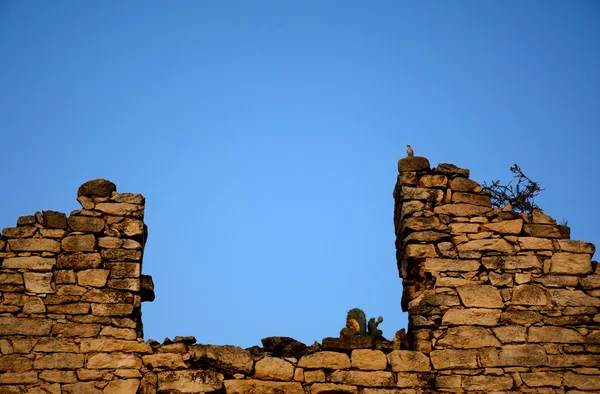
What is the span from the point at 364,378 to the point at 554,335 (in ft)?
6.57

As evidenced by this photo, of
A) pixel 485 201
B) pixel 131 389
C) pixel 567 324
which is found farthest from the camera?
pixel 485 201

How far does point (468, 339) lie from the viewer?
27.4 ft

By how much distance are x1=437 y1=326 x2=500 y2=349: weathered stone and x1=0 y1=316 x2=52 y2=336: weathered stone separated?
3939 mm

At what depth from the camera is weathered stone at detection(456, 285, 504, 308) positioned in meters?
8.51

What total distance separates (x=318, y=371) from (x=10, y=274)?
3.26 m

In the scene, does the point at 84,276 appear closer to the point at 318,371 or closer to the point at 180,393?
the point at 180,393

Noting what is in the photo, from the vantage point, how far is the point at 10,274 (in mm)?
8336

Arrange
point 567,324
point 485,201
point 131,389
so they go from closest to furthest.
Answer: point 131,389 → point 567,324 → point 485,201

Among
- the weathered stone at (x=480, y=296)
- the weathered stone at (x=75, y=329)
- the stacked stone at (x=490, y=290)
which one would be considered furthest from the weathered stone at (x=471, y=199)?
the weathered stone at (x=75, y=329)

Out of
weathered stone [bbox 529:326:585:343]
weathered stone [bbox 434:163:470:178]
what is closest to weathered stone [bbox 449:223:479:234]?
weathered stone [bbox 434:163:470:178]

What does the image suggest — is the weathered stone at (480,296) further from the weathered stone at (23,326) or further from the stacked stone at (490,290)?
the weathered stone at (23,326)

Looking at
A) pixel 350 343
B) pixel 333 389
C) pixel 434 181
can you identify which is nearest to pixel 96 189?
pixel 350 343

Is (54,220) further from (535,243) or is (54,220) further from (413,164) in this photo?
(535,243)

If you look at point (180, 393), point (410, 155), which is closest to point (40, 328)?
point (180, 393)
